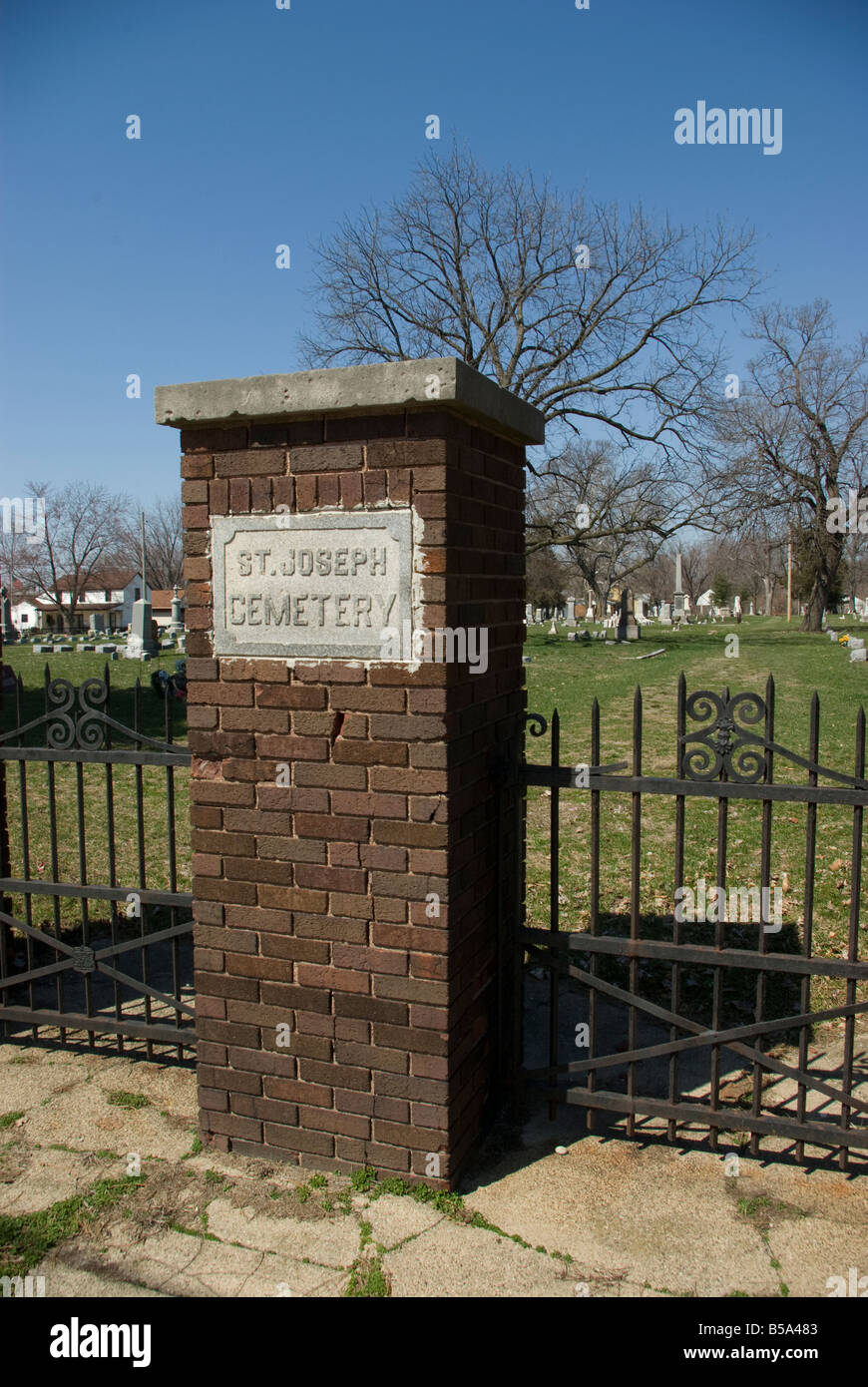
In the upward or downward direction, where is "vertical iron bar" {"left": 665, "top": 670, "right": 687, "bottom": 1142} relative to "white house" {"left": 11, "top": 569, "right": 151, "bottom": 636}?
downward

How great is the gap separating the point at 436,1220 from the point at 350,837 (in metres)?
1.27

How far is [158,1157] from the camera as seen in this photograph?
3.31 meters

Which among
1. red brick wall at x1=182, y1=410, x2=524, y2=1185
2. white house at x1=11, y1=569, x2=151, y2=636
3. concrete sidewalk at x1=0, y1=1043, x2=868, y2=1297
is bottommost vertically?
concrete sidewalk at x1=0, y1=1043, x2=868, y2=1297

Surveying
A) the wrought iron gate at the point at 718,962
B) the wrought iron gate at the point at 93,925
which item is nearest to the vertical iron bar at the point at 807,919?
the wrought iron gate at the point at 718,962

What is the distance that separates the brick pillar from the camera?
2891mm

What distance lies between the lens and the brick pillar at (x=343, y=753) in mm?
2891

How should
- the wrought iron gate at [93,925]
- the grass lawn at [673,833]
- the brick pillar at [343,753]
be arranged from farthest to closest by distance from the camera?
the grass lawn at [673,833] → the wrought iron gate at [93,925] → the brick pillar at [343,753]

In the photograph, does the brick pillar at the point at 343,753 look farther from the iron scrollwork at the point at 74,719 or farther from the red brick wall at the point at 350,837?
the iron scrollwork at the point at 74,719

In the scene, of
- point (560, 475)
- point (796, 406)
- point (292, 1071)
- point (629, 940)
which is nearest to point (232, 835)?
point (292, 1071)

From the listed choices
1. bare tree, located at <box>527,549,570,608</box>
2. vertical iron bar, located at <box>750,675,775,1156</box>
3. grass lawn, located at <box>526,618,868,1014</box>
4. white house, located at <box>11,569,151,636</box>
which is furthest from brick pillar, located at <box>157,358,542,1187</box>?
white house, located at <box>11,569,151,636</box>

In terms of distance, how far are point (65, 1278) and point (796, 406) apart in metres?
42.7

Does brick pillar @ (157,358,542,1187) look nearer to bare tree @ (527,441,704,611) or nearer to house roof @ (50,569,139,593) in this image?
bare tree @ (527,441,704,611)

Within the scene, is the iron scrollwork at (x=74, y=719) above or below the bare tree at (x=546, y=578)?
below

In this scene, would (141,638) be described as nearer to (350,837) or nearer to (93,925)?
(93,925)
